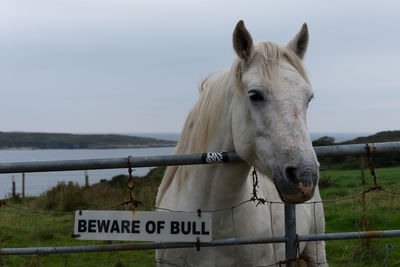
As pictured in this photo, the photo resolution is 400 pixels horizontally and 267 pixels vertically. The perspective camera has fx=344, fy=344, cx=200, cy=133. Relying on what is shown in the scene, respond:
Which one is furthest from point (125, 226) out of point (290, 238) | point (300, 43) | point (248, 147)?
point (300, 43)

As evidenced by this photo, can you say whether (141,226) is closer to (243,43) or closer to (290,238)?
(290,238)

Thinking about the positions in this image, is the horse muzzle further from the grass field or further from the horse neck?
the grass field

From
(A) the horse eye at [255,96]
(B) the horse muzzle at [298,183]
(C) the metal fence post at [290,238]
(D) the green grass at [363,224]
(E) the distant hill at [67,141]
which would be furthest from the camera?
(E) the distant hill at [67,141]

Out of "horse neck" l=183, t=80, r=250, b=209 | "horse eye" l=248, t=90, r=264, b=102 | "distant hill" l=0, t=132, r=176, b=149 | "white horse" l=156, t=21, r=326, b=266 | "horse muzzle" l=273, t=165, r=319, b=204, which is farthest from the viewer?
"distant hill" l=0, t=132, r=176, b=149

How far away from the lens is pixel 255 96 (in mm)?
1902

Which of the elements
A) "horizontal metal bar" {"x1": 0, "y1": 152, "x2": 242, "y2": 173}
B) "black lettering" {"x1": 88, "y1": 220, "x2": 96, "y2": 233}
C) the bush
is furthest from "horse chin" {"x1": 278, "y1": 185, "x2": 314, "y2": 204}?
the bush

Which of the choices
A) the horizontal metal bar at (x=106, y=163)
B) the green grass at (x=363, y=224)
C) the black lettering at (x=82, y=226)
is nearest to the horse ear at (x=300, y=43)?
the horizontal metal bar at (x=106, y=163)

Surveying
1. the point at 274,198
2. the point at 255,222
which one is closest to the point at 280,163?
the point at 255,222

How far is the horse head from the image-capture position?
1.63 m

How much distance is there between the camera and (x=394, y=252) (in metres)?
5.49

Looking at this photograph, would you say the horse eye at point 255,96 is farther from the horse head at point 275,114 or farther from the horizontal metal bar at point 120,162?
the horizontal metal bar at point 120,162

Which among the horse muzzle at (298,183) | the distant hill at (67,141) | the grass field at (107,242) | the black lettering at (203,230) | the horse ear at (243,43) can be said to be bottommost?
the grass field at (107,242)

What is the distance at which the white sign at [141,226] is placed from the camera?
2.05 meters

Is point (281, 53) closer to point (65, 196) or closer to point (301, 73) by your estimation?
point (301, 73)
